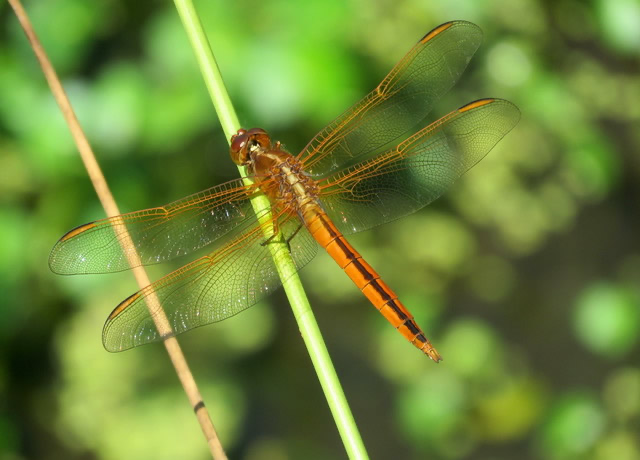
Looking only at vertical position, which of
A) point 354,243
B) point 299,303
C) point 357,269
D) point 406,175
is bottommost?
point 299,303

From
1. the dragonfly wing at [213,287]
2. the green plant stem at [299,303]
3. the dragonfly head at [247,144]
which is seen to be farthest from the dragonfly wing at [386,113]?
the green plant stem at [299,303]

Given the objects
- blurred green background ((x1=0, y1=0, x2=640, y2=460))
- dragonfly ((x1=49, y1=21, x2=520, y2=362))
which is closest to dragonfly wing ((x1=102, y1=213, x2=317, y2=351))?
dragonfly ((x1=49, y1=21, x2=520, y2=362))

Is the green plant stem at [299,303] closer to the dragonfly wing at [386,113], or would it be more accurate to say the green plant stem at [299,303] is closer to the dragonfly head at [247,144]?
the dragonfly head at [247,144]

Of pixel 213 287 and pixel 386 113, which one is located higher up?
pixel 386 113

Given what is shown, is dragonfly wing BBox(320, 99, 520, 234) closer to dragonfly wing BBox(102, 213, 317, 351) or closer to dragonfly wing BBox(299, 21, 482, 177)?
dragonfly wing BBox(299, 21, 482, 177)

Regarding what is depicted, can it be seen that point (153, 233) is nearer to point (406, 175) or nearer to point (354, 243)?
point (406, 175)

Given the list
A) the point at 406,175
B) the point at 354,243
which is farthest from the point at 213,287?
the point at 354,243

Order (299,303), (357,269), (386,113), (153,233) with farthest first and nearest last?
(386,113), (357,269), (153,233), (299,303)
